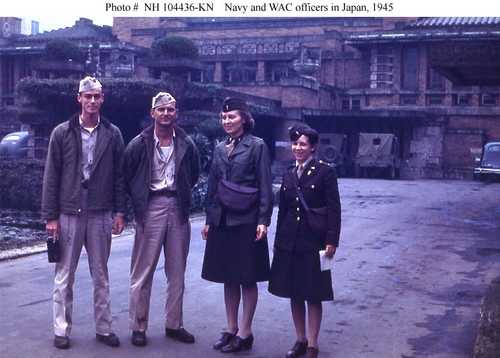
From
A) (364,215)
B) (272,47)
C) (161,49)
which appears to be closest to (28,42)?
(272,47)

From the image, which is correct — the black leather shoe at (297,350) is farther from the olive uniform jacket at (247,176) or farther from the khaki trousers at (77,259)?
the khaki trousers at (77,259)

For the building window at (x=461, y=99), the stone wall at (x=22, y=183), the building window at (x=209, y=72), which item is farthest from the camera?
the building window at (x=209, y=72)

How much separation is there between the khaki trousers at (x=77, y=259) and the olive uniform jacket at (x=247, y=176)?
87 cm

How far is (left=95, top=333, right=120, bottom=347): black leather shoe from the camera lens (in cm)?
539

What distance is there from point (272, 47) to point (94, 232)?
96.9 ft

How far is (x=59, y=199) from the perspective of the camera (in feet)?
17.7

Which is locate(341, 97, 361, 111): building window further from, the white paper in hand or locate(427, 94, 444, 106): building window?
the white paper in hand

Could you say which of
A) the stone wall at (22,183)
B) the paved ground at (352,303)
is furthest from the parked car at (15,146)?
the paved ground at (352,303)

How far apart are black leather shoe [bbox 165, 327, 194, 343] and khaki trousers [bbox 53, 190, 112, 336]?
19.5 inches

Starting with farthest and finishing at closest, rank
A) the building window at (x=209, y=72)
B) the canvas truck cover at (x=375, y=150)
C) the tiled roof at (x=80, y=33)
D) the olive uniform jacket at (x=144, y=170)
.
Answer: the tiled roof at (x=80, y=33) → the building window at (x=209, y=72) → the canvas truck cover at (x=375, y=150) → the olive uniform jacket at (x=144, y=170)

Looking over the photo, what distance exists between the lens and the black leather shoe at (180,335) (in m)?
5.56

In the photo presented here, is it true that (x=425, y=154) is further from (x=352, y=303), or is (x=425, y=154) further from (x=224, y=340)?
(x=224, y=340)

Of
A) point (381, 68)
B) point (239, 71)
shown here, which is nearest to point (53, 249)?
point (239, 71)

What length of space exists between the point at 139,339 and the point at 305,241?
1513mm
